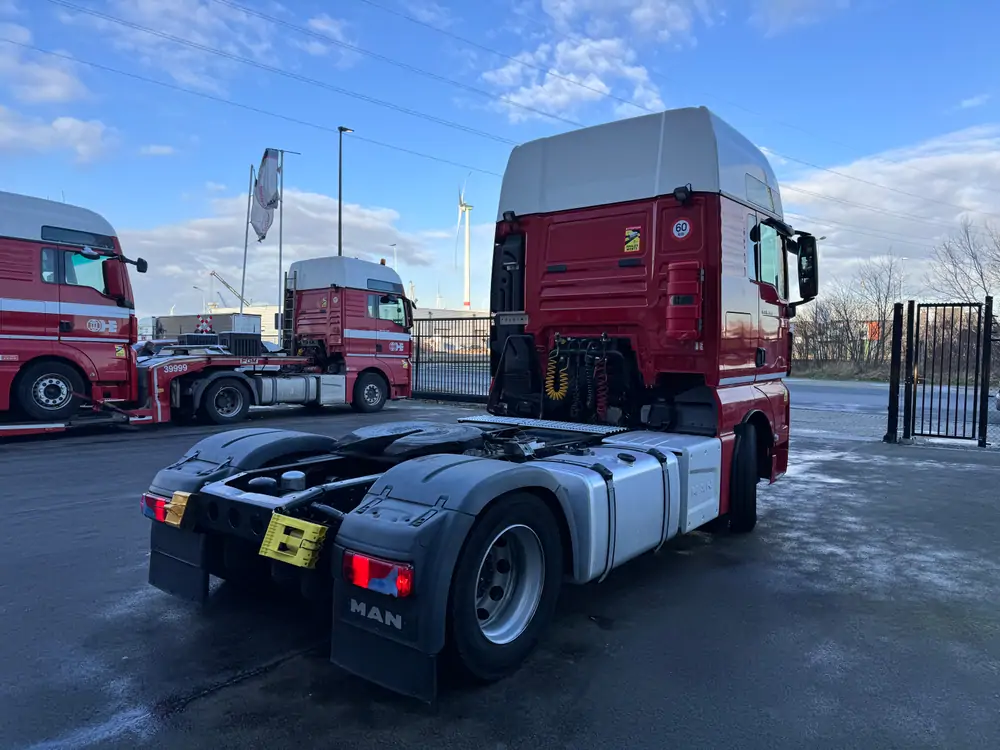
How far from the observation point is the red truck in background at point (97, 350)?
1044 centimetres

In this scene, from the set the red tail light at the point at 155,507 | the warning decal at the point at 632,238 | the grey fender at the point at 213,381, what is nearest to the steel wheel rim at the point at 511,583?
the red tail light at the point at 155,507

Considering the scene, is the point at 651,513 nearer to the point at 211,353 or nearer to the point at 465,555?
the point at 465,555

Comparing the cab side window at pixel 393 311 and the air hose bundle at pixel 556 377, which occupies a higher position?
the cab side window at pixel 393 311

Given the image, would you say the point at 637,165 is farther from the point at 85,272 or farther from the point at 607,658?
the point at 85,272

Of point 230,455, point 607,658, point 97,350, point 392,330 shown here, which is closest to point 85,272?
point 97,350

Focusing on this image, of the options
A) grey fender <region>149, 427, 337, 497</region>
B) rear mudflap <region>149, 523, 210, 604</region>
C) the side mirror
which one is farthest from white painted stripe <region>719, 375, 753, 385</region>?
rear mudflap <region>149, 523, 210, 604</region>

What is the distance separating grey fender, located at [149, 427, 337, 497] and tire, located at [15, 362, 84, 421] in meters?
8.37

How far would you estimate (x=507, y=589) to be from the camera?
339 cm

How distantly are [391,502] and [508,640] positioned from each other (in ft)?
2.90

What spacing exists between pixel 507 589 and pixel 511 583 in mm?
35

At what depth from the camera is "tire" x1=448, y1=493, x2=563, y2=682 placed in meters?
2.88

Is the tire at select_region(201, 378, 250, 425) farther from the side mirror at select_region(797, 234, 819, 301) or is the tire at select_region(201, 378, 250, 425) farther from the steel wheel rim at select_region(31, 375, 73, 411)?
the side mirror at select_region(797, 234, 819, 301)

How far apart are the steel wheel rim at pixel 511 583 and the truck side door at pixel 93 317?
1027 centimetres

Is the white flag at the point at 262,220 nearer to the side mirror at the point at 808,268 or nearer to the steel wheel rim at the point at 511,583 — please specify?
the side mirror at the point at 808,268
